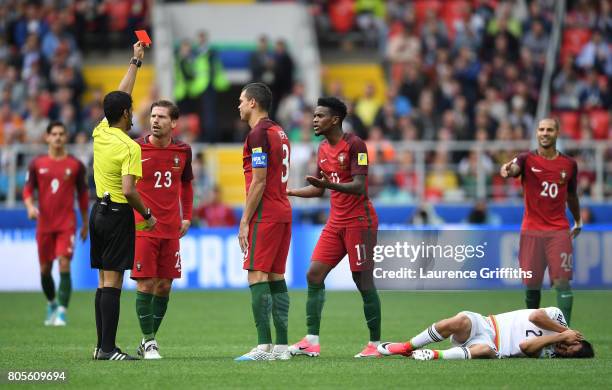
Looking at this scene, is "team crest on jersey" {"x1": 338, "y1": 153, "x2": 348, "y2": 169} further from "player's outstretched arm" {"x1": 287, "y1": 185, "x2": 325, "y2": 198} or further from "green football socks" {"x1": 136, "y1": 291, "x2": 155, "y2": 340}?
"green football socks" {"x1": 136, "y1": 291, "x2": 155, "y2": 340}

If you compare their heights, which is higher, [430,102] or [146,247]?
[430,102]

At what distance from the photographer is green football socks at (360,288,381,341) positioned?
1231cm

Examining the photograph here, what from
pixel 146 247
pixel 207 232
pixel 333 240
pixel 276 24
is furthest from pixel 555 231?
pixel 276 24

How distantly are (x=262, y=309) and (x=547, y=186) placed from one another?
4.21 metres

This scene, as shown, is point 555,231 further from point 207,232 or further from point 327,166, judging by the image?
point 207,232

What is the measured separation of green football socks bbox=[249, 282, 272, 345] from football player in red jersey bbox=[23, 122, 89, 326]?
5446mm

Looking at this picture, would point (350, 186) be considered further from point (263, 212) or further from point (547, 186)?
point (547, 186)

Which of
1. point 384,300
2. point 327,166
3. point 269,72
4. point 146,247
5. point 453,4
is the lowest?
point 384,300

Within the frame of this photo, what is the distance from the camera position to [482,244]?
1234cm

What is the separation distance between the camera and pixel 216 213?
2392 cm

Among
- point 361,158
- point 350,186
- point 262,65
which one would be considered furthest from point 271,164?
point 262,65

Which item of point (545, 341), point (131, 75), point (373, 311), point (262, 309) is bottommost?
point (545, 341)

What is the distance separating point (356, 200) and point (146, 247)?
212 cm

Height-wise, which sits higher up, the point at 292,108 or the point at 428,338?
the point at 292,108
